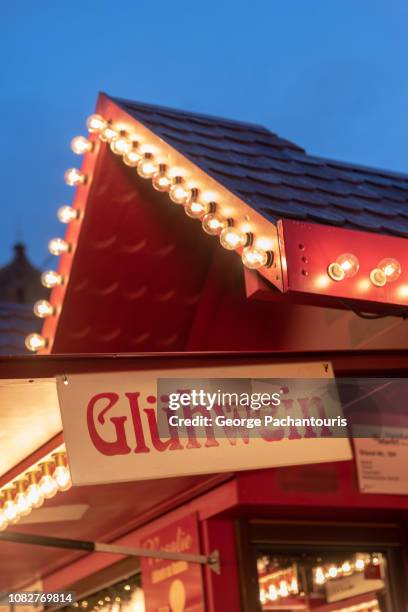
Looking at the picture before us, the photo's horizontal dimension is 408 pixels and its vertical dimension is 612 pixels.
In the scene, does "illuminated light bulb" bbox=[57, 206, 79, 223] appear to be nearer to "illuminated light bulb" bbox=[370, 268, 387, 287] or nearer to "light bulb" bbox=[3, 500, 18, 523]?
"light bulb" bbox=[3, 500, 18, 523]

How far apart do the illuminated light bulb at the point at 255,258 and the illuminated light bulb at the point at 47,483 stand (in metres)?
2.32

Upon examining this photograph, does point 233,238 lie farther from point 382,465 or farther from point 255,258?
point 382,465

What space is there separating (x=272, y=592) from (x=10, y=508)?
1940 mm

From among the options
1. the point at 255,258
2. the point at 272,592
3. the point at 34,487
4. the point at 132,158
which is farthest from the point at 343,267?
the point at 272,592

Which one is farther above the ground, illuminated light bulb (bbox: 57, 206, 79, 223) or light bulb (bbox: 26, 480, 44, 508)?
illuminated light bulb (bbox: 57, 206, 79, 223)

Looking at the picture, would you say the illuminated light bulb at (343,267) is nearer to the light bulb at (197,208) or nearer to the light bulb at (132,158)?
the light bulb at (197,208)

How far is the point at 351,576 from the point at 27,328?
595 centimetres

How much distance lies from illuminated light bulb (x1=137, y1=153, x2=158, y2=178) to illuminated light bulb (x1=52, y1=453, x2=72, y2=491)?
1812mm

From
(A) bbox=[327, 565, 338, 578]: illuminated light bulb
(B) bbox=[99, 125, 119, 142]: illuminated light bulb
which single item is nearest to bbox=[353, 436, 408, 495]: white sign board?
(A) bbox=[327, 565, 338, 578]: illuminated light bulb

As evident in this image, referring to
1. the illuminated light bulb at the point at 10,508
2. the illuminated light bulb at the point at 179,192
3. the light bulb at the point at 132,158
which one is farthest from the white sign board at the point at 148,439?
the illuminated light bulb at the point at 10,508

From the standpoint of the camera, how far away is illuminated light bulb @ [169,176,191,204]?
527 cm

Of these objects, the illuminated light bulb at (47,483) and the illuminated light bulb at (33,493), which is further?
the illuminated light bulb at (33,493)

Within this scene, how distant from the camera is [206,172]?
5.23 m

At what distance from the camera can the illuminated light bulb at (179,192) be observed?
17.3 feet
